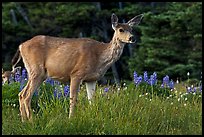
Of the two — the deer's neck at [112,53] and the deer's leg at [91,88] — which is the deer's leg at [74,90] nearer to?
the deer's leg at [91,88]

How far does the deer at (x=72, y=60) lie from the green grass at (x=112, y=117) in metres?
0.24

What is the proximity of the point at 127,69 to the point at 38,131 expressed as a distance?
54.3 ft

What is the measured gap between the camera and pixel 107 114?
25.4ft

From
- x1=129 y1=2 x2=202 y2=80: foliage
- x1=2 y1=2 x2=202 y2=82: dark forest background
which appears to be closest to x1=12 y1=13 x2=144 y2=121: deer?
x1=2 y1=2 x2=202 y2=82: dark forest background

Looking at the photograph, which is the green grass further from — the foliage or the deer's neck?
the foliage

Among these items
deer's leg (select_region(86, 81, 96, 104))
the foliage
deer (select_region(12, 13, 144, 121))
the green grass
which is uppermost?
deer (select_region(12, 13, 144, 121))

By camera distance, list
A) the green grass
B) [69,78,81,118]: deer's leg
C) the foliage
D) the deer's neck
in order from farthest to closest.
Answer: the foliage
the deer's neck
[69,78,81,118]: deer's leg
the green grass

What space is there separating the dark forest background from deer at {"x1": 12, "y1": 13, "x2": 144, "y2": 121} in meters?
10.4

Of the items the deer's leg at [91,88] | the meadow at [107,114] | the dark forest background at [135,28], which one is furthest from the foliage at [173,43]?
the deer's leg at [91,88]

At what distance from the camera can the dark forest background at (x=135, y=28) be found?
20828 millimetres

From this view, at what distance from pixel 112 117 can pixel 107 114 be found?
0.27 ft

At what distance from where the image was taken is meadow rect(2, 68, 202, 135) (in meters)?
7.44

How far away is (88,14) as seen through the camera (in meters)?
23.9

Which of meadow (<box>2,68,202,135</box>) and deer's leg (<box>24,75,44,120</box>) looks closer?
meadow (<box>2,68,202,135</box>)
